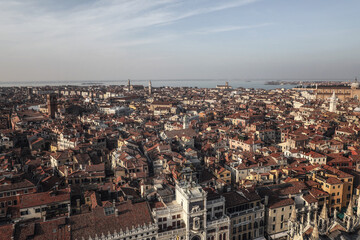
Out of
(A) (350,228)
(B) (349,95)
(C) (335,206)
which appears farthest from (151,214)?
(B) (349,95)

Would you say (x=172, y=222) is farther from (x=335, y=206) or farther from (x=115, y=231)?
(x=335, y=206)

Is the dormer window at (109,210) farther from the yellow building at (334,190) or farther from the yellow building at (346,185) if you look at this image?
the yellow building at (346,185)

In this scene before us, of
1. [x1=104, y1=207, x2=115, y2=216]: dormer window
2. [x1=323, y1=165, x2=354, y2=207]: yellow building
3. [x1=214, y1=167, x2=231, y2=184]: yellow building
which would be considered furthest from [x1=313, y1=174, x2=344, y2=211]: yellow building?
[x1=104, y1=207, x2=115, y2=216]: dormer window

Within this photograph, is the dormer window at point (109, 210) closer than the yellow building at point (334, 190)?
Yes

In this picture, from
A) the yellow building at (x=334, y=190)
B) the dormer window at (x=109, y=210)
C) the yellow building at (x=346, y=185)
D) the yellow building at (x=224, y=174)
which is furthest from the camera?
the yellow building at (x=224, y=174)

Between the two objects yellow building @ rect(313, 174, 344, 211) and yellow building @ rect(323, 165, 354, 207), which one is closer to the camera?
yellow building @ rect(313, 174, 344, 211)

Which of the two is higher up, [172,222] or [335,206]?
[172,222]

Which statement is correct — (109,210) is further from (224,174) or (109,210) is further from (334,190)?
(334,190)

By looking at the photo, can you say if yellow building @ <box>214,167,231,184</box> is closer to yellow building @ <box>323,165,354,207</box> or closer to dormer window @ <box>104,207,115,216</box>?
yellow building @ <box>323,165,354,207</box>

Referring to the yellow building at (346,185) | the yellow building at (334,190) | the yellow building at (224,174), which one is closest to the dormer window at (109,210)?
the yellow building at (224,174)

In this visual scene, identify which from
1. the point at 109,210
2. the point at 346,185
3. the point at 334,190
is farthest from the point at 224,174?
the point at 109,210

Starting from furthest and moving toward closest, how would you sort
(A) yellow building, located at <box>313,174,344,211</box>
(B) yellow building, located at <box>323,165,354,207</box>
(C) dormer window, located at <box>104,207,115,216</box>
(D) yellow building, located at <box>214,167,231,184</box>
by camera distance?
(D) yellow building, located at <box>214,167,231,184</box>, (B) yellow building, located at <box>323,165,354,207</box>, (A) yellow building, located at <box>313,174,344,211</box>, (C) dormer window, located at <box>104,207,115,216</box>
